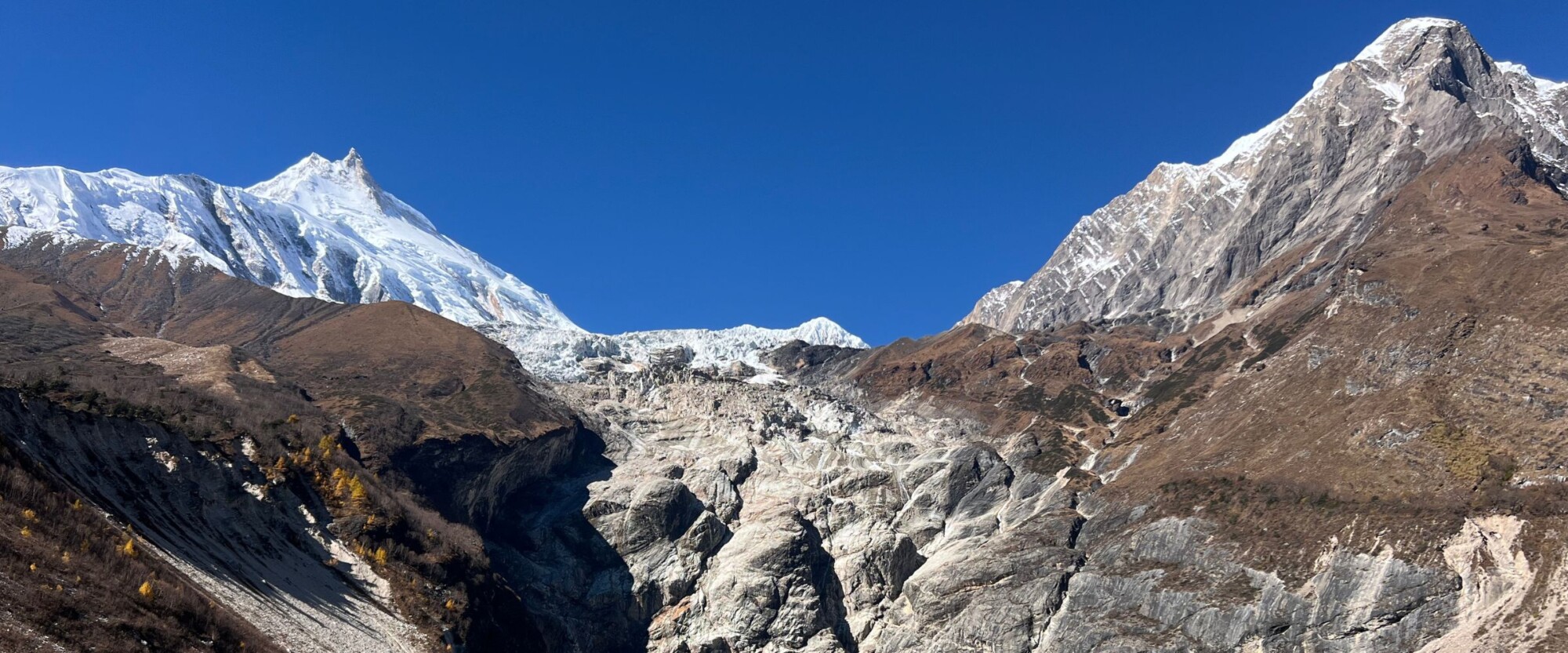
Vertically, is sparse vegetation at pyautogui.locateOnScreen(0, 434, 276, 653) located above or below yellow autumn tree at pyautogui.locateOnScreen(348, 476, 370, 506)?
below

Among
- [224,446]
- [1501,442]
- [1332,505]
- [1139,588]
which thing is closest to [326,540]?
[224,446]

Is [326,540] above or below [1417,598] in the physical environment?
below

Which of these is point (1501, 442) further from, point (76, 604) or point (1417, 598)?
point (76, 604)

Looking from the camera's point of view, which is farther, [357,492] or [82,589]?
[357,492]

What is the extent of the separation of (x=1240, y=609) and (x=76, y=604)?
16588 cm

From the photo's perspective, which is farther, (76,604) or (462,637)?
(462,637)

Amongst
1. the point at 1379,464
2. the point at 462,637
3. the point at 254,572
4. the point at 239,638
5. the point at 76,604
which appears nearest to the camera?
the point at 76,604

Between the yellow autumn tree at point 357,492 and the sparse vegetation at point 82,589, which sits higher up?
the yellow autumn tree at point 357,492

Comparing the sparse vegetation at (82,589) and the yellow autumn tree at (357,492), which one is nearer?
the sparse vegetation at (82,589)

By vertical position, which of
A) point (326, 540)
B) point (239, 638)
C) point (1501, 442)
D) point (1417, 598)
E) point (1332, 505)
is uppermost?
point (1501, 442)

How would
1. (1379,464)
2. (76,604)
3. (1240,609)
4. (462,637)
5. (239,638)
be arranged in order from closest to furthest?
(76,604) → (239,638) → (462,637) → (1240,609) → (1379,464)

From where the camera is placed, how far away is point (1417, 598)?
548ft

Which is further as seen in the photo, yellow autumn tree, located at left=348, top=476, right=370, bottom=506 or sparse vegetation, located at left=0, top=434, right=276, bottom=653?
yellow autumn tree, located at left=348, top=476, right=370, bottom=506

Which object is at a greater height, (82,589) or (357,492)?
(357,492)
